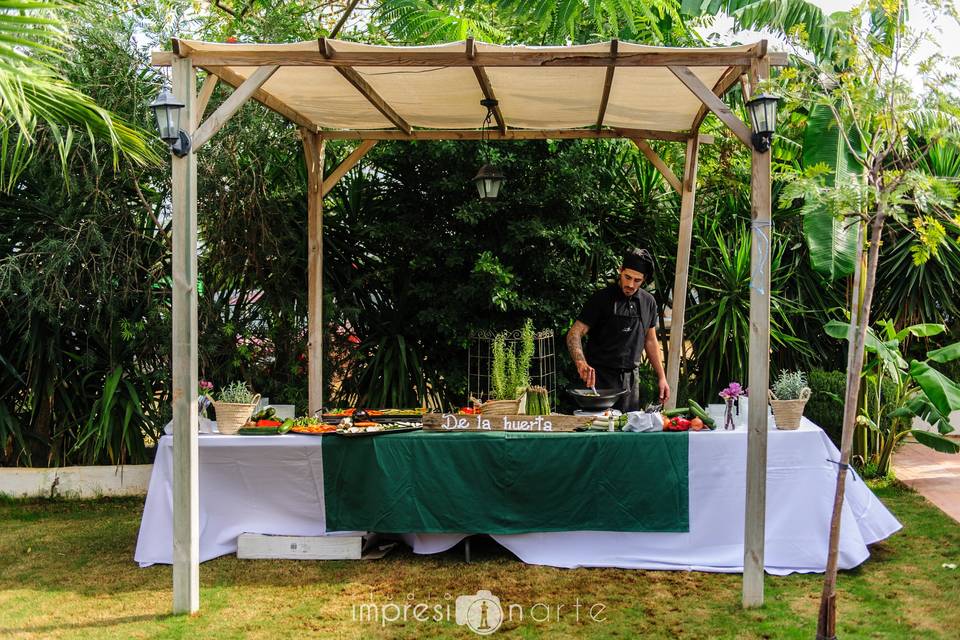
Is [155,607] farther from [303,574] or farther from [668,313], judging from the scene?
[668,313]

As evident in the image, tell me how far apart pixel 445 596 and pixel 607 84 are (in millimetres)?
2981

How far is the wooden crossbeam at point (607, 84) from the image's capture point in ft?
14.5

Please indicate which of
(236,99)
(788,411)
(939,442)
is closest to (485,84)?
(236,99)

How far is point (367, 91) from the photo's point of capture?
555 cm

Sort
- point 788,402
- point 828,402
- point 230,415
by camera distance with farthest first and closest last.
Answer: point 828,402, point 230,415, point 788,402

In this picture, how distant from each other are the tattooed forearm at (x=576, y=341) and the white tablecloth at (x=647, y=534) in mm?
1149

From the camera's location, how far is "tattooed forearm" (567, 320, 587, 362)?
6188 millimetres

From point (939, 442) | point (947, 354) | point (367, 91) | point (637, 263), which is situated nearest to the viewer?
point (367, 91)

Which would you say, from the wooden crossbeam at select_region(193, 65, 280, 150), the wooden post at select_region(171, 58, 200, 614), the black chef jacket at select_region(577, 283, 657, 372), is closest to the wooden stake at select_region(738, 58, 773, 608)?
the black chef jacket at select_region(577, 283, 657, 372)

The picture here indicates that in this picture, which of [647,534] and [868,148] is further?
[647,534]

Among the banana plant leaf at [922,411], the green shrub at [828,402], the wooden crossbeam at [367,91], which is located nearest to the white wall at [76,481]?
the wooden crossbeam at [367,91]

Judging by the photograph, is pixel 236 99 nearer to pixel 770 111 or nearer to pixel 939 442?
pixel 770 111

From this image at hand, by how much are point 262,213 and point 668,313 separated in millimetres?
4394

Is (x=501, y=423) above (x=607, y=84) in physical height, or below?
below
